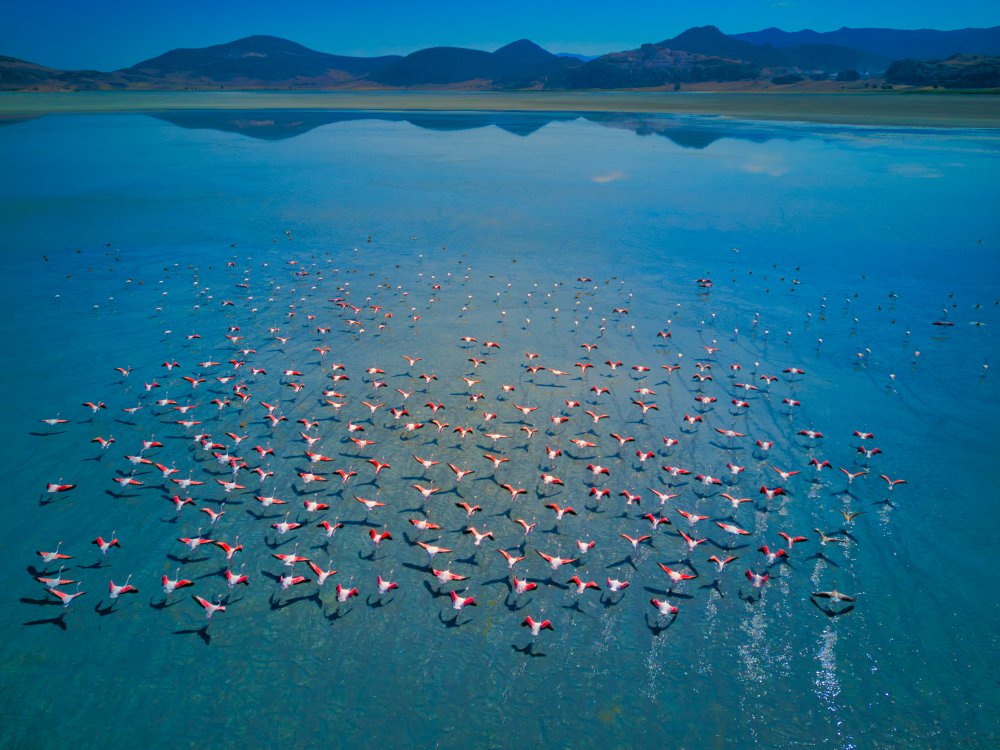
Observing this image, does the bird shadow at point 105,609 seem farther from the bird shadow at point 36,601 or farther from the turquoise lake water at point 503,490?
the bird shadow at point 36,601

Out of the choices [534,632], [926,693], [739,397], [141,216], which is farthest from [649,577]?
[141,216]

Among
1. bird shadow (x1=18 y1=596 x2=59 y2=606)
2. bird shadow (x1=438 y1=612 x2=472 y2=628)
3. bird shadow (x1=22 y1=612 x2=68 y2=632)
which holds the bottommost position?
bird shadow (x1=438 y1=612 x2=472 y2=628)

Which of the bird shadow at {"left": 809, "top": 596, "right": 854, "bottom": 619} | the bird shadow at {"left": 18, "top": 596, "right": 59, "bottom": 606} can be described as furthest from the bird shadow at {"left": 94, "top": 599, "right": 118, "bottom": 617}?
the bird shadow at {"left": 809, "top": 596, "right": 854, "bottom": 619}

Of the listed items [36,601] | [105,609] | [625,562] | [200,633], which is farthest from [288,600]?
[625,562]

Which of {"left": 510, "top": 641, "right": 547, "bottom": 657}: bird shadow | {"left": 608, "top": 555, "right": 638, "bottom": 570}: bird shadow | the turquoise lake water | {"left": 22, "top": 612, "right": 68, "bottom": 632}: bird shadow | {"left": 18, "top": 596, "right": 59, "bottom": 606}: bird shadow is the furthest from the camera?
{"left": 608, "top": 555, "right": 638, "bottom": 570}: bird shadow

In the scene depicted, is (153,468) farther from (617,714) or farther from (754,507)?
(754,507)

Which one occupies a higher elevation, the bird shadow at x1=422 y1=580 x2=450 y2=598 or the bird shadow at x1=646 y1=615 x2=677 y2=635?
the bird shadow at x1=422 y1=580 x2=450 y2=598

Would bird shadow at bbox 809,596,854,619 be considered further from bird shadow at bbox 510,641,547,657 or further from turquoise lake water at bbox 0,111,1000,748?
bird shadow at bbox 510,641,547,657

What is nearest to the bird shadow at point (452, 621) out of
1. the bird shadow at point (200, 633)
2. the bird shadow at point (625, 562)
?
the bird shadow at point (625, 562)

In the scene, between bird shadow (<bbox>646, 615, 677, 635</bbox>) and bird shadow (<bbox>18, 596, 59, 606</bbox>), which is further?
bird shadow (<bbox>18, 596, 59, 606</bbox>)

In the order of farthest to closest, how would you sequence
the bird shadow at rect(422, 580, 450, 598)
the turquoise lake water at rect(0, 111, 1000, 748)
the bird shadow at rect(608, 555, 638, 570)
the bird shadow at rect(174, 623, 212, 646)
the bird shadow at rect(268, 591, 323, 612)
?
the bird shadow at rect(608, 555, 638, 570), the bird shadow at rect(422, 580, 450, 598), the bird shadow at rect(268, 591, 323, 612), the bird shadow at rect(174, 623, 212, 646), the turquoise lake water at rect(0, 111, 1000, 748)
